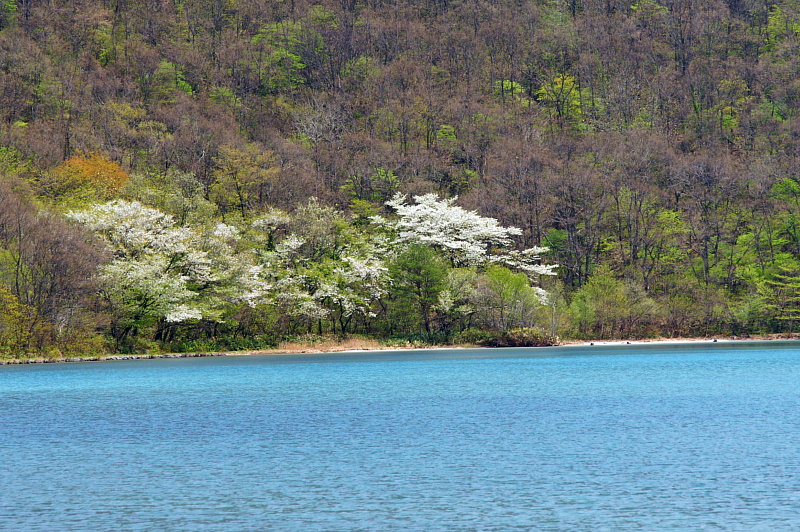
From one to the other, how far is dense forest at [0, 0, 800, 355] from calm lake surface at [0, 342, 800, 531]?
2205cm

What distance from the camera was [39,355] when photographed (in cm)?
5247

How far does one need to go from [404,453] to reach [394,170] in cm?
7166

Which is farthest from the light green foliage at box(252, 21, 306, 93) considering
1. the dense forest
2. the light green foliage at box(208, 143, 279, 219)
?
the light green foliage at box(208, 143, 279, 219)

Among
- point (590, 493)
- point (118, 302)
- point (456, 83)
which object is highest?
point (456, 83)

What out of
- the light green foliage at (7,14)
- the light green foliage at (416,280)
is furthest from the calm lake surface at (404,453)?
the light green foliage at (7,14)

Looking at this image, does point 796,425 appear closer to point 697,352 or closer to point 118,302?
point 697,352

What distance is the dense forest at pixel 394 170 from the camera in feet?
199

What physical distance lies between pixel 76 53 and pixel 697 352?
268ft

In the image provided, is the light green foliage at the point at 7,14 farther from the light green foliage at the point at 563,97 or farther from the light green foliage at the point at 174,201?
the light green foliage at the point at 563,97

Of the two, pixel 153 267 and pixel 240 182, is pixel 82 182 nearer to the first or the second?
pixel 240 182

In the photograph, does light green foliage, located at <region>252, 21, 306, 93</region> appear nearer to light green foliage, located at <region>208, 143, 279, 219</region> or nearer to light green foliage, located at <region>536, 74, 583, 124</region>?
light green foliage, located at <region>536, 74, 583, 124</region>

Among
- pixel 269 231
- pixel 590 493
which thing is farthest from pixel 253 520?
pixel 269 231

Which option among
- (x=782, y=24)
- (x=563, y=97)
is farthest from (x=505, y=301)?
(x=782, y=24)

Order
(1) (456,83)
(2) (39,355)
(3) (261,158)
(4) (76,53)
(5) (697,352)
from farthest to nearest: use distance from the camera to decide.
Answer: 1. (1) (456,83)
2. (4) (76,53)
3. (3) (261,158)
4. (5) (697,352)
5. (2) (39,355)
